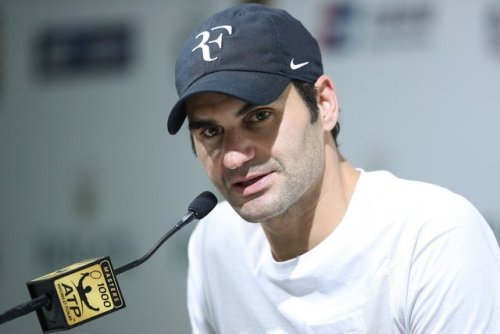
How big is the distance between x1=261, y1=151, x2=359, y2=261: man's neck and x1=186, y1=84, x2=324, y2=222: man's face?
7 cm

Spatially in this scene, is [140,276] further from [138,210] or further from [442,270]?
[442,270]

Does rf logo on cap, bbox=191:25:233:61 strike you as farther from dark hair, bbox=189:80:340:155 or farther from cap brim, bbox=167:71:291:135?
dark hair, bbox=189:80:340:155

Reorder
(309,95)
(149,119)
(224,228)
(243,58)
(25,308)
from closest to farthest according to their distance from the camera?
(25,308) → (243,58) → (309,95) → (224,228) → (149,119)

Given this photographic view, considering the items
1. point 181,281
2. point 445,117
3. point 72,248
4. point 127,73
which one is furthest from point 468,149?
point 72,248

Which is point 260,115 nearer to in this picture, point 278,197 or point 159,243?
point 278,197

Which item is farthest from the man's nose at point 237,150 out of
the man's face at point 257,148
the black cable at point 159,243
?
the black cable at point 159,243

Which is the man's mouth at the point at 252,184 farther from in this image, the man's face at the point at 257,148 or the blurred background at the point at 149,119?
the blurred background at the point at 149,119

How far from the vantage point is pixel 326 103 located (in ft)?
5.83

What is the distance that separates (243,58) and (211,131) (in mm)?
155

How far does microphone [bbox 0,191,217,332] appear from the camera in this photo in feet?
4.45

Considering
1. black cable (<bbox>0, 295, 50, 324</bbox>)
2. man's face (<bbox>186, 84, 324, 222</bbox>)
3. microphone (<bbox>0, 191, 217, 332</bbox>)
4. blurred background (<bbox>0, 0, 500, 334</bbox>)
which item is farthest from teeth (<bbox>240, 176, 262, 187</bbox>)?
blurred background (<bbox>0, 0, 500, 334</bbox>)

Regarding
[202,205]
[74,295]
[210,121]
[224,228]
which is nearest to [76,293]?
[74,295]

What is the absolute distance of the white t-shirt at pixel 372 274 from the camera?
4.95 feet

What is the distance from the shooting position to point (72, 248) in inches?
136
